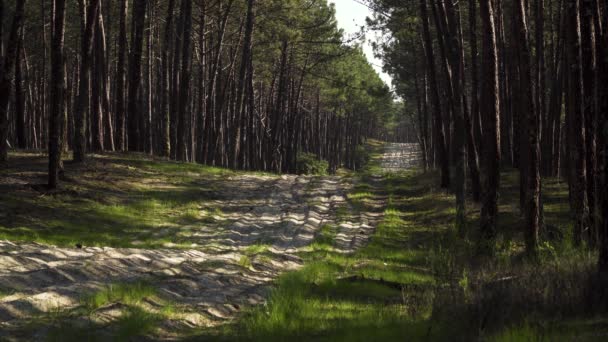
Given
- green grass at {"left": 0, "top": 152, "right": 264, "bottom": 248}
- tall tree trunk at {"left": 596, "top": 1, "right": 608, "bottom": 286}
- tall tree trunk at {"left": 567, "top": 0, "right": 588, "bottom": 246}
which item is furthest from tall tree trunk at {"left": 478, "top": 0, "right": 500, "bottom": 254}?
green grass at {"left": 0, "top": 152, "right": 264, "bottom": 248}

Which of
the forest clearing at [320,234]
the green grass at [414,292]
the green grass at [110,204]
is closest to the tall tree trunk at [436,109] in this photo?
the forest clearing at [320,234]

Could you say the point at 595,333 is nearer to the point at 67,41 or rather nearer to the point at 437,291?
the point at 437,291

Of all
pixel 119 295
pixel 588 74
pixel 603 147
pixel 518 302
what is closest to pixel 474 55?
pixel 588 74

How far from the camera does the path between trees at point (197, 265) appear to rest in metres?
8.01

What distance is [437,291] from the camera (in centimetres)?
795

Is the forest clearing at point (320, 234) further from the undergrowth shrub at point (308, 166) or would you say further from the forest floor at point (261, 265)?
the undergrowth shrub at point (308, 166)

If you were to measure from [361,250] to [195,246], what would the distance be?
3501mm

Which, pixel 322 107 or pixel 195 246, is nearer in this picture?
pixel 195 246

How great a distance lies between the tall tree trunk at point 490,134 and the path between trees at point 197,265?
9.44 feet

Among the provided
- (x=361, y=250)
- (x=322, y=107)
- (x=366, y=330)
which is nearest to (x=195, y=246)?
(x=361, y=250)

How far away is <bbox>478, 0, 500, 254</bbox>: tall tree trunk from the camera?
44.1ft

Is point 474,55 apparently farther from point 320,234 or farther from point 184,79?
point 184,79

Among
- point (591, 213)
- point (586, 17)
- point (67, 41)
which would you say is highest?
point (67, 41)

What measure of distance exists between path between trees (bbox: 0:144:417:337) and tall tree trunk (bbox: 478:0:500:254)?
113 inches
